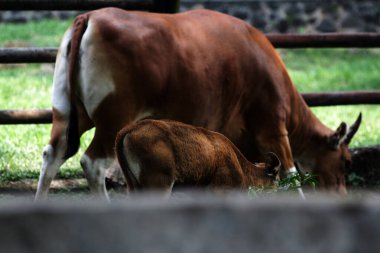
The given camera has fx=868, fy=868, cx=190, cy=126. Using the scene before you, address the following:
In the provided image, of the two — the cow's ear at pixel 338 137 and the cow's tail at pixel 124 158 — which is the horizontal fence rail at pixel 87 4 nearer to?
the cow's ear at pixel 338 137

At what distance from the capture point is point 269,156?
566 centimetres

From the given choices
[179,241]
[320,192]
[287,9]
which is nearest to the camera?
[179,241]

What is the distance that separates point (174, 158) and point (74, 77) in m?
0.95

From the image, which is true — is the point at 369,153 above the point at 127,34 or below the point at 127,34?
below

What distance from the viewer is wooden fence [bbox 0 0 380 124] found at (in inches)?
275

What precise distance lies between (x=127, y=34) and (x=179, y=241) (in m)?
4.52

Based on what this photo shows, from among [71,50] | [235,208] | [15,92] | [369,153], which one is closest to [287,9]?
[15,92]

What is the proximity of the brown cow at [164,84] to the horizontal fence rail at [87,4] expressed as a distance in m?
0.98

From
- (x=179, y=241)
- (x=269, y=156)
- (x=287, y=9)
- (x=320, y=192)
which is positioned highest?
(x=179, y=241)

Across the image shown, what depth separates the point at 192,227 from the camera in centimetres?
120

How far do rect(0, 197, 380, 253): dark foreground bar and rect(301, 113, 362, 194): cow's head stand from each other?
594cm

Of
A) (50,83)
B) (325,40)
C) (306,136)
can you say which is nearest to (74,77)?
(306,136)

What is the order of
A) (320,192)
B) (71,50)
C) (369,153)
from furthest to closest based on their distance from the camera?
(369,153) → (320,192) → (71,50)

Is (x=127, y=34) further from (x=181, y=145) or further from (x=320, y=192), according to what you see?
(x=320, y=192)
